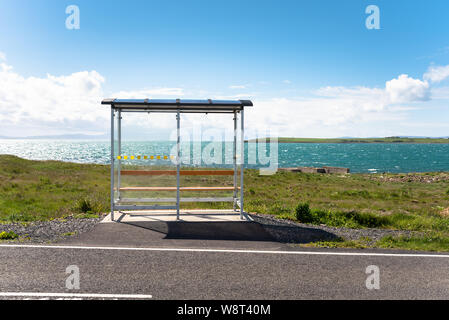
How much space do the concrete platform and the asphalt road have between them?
1.99 meters

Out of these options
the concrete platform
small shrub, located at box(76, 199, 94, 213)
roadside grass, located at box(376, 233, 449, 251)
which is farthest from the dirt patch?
small shrub, located at box(76, 199, 94, 213)

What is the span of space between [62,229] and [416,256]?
7.37 meters

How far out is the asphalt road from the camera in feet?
14.9

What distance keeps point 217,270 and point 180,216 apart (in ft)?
14.5

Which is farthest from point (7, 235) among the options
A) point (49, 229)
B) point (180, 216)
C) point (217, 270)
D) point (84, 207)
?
point (217, 270)

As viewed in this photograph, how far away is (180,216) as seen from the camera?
9570 millimetres

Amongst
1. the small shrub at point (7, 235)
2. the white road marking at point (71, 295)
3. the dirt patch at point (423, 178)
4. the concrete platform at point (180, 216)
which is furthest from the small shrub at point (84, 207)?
the dirt patch at point (423, 178)

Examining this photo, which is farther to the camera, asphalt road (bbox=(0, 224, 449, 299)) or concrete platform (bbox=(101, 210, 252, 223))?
concrete platform (bbox=(101, 210, 252, 223))

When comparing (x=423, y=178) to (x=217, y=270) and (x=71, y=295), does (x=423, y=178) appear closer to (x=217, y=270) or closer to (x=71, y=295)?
(x=217, y=270)

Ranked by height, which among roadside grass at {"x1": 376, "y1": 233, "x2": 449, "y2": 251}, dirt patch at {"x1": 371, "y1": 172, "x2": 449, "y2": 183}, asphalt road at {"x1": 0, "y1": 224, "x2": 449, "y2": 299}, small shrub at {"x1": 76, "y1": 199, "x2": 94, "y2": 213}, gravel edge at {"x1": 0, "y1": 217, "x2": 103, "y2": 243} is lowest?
dirt patch at {"x1": 371, "y1": 172, "x2": 449, "y2": 183}

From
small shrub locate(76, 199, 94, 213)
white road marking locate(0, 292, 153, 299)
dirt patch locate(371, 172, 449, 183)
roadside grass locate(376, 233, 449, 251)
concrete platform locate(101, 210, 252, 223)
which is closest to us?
white road marking locate(0, 292, 153, 299)

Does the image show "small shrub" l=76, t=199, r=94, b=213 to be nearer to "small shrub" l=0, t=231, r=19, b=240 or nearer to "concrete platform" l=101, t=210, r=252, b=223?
"concrete platform" l=101, t=210, r=252, b=223

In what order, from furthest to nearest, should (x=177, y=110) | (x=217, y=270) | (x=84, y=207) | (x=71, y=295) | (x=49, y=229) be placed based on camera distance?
1. (x=84, y=207)
2. (x=177, y=110)
3. (x=49, y=229)
4. (x=217, y=270)
5. (x=71, y=295)
